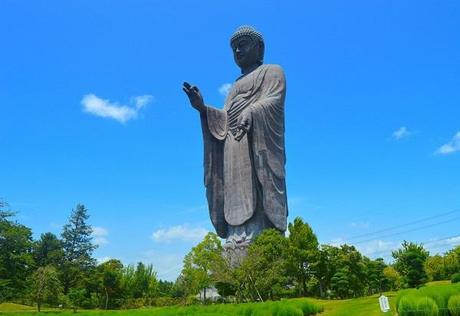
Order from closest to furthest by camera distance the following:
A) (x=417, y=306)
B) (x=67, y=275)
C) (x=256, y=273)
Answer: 1. (x=417, y=306)
2. (x=256, y=273)
3. (x=67, y=275)

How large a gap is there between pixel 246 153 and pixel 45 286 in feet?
50.1

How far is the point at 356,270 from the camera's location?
93.5 ft

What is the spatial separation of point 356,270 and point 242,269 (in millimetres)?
11460

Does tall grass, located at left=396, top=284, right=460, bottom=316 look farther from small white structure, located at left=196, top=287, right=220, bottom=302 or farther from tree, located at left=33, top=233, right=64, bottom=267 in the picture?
tree, located at left=33, top=233, right=64, bottom=267

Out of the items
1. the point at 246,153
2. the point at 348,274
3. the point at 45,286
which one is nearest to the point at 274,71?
the point at 246,153

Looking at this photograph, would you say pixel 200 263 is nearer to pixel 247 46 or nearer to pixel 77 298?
pixel 247 46

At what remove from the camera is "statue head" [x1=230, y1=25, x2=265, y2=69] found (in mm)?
30172

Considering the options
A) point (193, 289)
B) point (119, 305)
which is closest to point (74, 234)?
point (119, 305)

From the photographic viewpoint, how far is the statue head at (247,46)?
3017cm

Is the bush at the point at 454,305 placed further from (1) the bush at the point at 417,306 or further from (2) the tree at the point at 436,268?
(2) the tree at the point at 436,268

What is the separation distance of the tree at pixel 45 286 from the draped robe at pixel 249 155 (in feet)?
37.1

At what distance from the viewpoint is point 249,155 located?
27531 mm

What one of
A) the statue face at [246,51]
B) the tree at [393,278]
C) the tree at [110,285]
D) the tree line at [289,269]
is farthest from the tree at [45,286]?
the tree at [393,278]

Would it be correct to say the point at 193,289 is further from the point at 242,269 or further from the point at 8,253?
the point at 8,253
